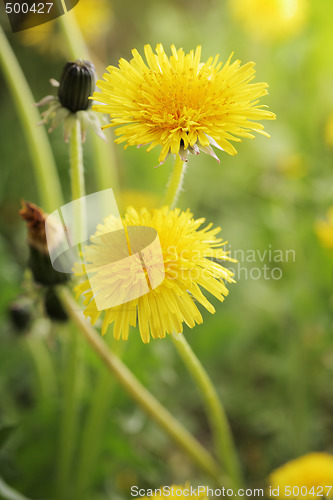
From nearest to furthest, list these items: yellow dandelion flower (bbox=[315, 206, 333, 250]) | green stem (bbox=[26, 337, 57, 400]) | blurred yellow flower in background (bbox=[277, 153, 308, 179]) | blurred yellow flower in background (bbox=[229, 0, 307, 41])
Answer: yellow dandelion flower (bbox=[315, 206, 333, 250]) < green stem (bbox=[26, 337, 57, 400]) < blurred yellow flower in background (bbox=[277, 153, 308, 179]) < blurred yellow flower in background (bbox=[229, 0, 307, 41])

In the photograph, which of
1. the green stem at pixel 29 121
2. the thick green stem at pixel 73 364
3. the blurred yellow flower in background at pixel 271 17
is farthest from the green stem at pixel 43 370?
the blurred yellow flower in background at pixel 271 17

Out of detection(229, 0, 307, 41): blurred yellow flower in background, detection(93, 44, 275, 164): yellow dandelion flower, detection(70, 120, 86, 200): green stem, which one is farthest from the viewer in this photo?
detection(229, 0, 307, 41): blurred yellow flower in background

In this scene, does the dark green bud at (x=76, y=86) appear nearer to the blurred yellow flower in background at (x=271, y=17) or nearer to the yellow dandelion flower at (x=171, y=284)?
the yellow dandelion flower at (x=171, y=284)

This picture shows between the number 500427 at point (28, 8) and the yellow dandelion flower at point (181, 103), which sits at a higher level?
the number 500427 at point (28, 8)

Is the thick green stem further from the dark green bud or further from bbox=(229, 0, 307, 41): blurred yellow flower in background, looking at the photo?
Result: bbox=(229, 0, 307, 41): blurred yellow flower in background

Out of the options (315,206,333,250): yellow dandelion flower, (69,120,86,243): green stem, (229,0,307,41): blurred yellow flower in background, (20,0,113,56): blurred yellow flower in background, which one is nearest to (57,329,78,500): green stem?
(69,120,86,243): green stem

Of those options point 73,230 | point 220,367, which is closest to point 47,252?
point 73,230

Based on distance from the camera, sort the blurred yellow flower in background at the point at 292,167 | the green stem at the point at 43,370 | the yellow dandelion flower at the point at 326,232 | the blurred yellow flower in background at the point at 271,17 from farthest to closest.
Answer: the blurred yellow flower in background at the point at 271,17 < the blurred yellow flower in background at the point at 292,167 < the green stem at the point at 43,370 < the yellow dandelion flower at the point at 326,232
